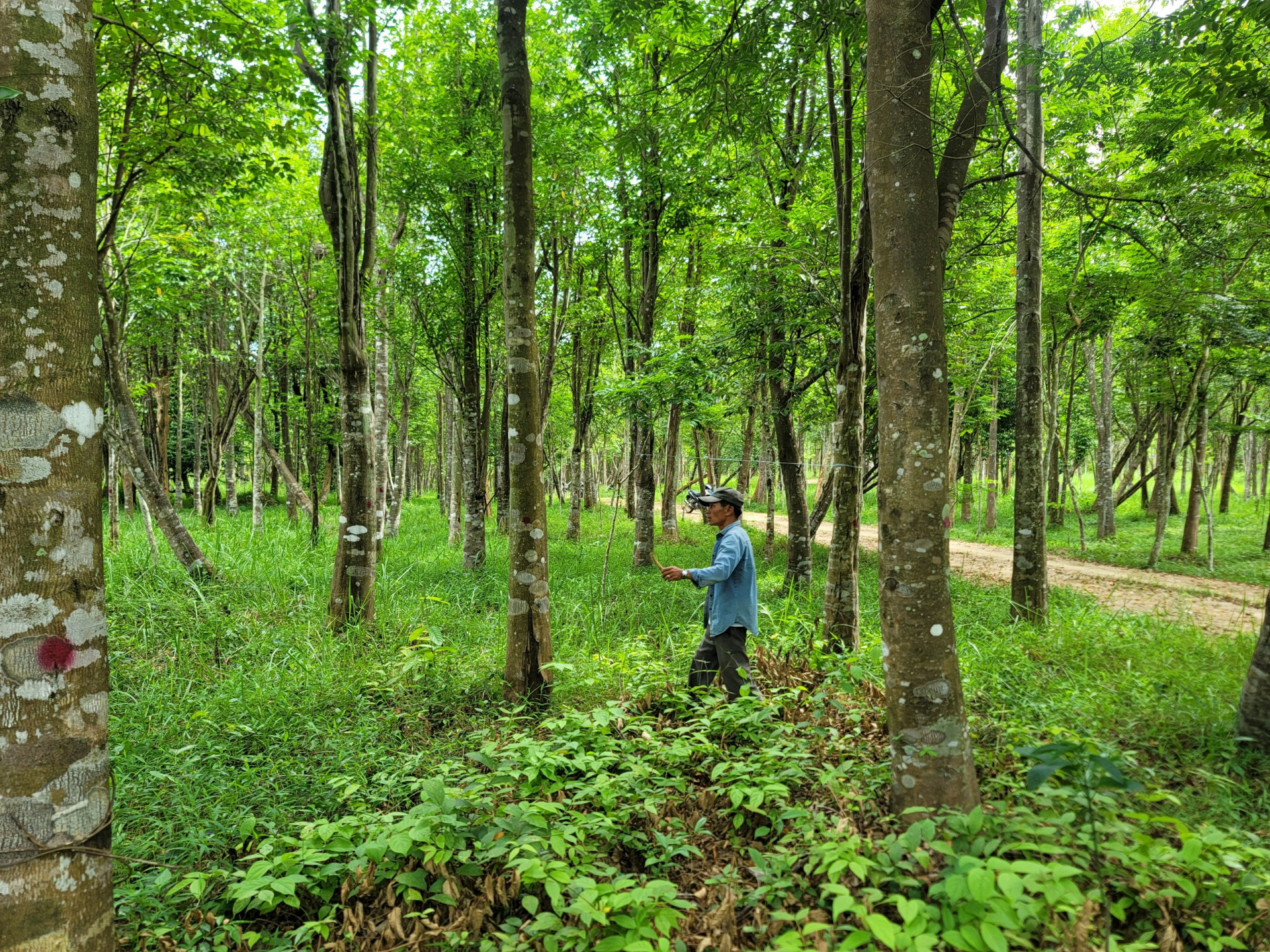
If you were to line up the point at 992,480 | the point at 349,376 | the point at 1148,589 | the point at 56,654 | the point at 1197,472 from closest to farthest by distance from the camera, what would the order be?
the point at 56,654, the point at 349,376, the point at 1148,589, the point at 1197,472, the point at 992,480

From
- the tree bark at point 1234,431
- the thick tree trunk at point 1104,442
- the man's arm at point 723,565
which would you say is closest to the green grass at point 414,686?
the man's arm at point 723,565

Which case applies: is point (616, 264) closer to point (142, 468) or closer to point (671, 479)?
point (671, 479)

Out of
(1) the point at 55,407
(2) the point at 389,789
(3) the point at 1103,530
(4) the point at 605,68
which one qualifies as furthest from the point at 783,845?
(3) the point at 1103,530

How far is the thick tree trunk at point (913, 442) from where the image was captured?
2.73 metres

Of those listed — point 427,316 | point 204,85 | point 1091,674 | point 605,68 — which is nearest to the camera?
point 1091,674

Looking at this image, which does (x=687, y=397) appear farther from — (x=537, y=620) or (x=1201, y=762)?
(x=1201, y=762)

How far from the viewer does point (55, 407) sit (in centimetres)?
176

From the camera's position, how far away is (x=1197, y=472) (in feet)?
36.3

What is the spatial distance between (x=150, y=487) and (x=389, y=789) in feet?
22.1

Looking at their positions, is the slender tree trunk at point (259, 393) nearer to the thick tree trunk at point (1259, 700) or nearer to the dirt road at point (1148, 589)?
the dirt road at point (1148, 589)

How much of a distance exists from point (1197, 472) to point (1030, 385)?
7.68m

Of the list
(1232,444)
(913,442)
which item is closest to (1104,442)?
(1232,444)

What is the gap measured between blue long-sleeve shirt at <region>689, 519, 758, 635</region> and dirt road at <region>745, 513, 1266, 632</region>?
15.6ft

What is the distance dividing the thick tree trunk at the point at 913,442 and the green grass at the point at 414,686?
0.58 metres
